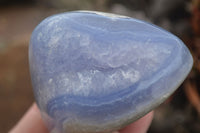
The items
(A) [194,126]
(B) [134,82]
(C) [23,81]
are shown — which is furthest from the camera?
(C) [23,81]

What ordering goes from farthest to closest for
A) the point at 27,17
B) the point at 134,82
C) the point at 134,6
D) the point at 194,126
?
the point at 27,17
the point at 134,6
the point at 194,126
the point at 134,82

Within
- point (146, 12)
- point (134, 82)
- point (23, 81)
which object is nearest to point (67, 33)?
point (134, 82)

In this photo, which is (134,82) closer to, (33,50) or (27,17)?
(33,50)

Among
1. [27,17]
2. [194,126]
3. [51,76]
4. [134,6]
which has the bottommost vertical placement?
[27,17]

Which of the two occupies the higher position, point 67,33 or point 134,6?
point 67,33

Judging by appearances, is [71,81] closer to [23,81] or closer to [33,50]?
[33,50]

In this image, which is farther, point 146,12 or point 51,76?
point 146,12
